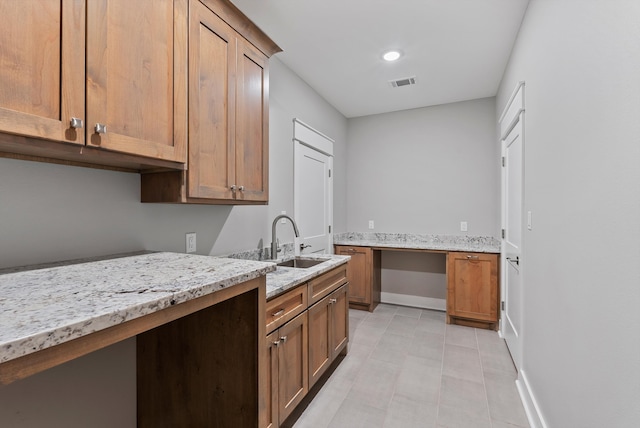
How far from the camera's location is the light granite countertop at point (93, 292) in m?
0.61

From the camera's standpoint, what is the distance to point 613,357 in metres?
0.92

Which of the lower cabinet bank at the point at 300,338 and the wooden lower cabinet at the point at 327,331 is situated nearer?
the lower cabinet bank at the point at 300,338

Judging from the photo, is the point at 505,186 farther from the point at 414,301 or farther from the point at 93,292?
the point at 93,292

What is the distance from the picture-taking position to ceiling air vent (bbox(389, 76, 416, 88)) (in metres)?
3.11

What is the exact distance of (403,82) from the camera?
319 centimetres

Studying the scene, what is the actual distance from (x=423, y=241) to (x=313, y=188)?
66.1 inches

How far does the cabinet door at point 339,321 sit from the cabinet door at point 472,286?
4.80 feet

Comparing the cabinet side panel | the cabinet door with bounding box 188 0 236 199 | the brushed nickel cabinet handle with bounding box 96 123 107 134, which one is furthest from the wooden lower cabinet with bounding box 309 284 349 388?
the brushed nickel cabinet handle with bounding box 96 123 107 134

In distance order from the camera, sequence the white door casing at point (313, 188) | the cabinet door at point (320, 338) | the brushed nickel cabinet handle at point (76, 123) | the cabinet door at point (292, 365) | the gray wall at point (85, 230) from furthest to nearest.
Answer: the white door casing at point (313, 188), the cabinet door at point (320, 338), the cabinet door at point (292, 365), the gray wall at point (85, 230), the brushed nickel cabinet handle at point (76, 123)

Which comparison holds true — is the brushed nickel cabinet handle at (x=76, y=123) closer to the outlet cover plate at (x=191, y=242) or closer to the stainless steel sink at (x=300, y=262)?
the outlet cover plate at (x=191, y=242)

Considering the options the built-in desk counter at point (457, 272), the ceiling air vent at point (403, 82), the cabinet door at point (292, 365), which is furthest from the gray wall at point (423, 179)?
the cabinet door at point (292, 365)

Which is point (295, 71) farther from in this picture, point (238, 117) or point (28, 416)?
point (28, 416)

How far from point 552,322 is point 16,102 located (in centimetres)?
229

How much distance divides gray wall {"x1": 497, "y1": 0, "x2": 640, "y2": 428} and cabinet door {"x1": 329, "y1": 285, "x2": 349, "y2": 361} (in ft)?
4.21
